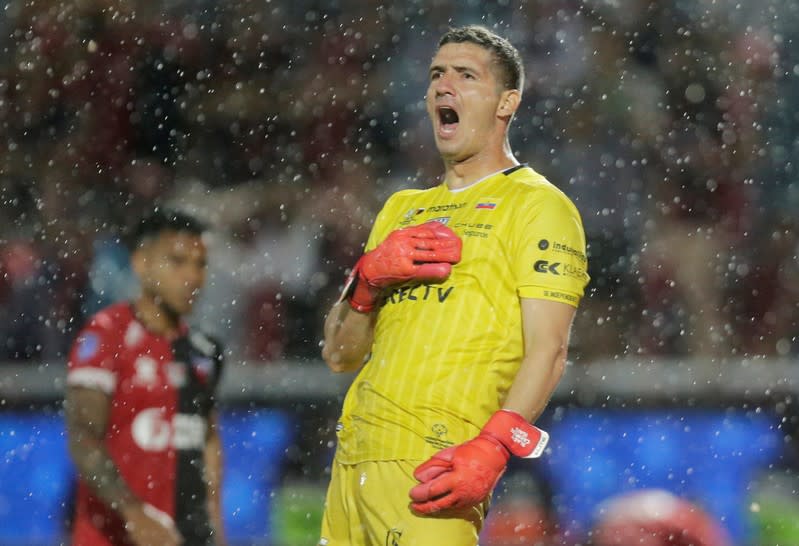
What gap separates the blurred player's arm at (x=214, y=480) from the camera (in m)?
5.01

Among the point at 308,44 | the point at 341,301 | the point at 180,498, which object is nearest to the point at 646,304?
the point at 308,44

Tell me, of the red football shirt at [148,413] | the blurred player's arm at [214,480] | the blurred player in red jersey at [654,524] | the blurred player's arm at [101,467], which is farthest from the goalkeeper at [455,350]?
the blurred player in red jersey at [654,524]

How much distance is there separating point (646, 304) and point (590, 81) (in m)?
1.41

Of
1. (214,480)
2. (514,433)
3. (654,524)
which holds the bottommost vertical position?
(654,524)

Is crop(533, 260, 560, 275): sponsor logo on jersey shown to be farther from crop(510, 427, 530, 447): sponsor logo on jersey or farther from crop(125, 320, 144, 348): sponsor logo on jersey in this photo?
crop(125, 320, 144, 348): sponsor logo on jersey

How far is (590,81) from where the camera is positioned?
7.57 metres

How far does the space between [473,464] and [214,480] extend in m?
2.34

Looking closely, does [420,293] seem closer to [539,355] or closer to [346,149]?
[539,355]

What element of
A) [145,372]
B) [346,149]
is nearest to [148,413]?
[145,372]

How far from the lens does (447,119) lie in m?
3.53

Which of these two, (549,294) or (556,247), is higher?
(556,247)

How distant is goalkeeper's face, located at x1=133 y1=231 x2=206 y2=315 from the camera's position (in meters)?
5.09

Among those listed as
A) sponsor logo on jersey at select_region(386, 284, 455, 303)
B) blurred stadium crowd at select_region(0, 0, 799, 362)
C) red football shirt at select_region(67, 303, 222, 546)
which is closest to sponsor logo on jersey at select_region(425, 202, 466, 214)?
sponsor logo on jersey at select_region(386, 284, 455, 303)

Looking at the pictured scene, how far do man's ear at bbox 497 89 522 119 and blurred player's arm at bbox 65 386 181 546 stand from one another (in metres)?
2.04
